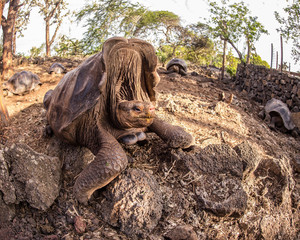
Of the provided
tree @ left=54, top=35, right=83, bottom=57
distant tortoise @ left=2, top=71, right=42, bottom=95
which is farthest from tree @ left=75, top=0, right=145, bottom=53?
distant tortoise @ left=2, top=71, right=42, bottom=95

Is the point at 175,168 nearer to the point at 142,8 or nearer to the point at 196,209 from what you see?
the point at 196,209

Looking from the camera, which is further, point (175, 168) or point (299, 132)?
point (299, 132)

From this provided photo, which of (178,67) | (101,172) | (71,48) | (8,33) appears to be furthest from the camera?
(71,48)

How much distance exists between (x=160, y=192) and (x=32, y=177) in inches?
40.3

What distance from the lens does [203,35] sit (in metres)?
13.8

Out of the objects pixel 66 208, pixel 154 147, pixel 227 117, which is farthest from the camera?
pixel 227 117

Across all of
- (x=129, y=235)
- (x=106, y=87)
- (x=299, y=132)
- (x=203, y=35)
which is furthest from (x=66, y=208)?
(x=203, y=35)

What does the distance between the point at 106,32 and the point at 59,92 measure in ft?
31.9

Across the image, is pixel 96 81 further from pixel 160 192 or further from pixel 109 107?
pixel 160 192

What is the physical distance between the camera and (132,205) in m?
2.00

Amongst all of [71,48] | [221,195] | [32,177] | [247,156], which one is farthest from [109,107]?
[71,48]

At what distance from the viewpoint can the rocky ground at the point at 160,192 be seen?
6.51 ft

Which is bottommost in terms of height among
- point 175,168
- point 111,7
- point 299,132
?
point 299,132

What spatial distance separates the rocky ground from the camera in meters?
1.98
